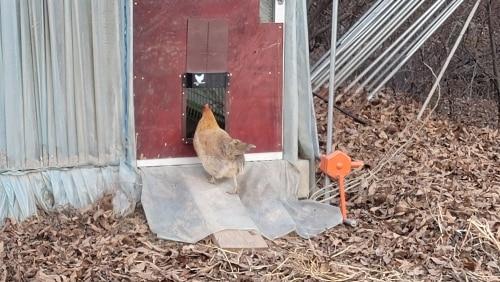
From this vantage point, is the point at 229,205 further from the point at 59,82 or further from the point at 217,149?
the point at 59,82

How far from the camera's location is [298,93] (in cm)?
690

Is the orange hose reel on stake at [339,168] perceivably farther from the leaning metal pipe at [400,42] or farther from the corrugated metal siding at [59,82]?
the leaning metal pipe at [400,42]

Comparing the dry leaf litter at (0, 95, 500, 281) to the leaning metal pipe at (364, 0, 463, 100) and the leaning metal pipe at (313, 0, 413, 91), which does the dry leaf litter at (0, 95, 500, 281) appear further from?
the leaning metal pipe at (364, 0, 463, 100)

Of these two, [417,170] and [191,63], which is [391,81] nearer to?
[417,170]

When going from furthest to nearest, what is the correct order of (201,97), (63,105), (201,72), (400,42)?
(400,42), (201,97), (201,72), (63,105)

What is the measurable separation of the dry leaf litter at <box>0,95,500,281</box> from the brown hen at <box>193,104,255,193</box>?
707 mm

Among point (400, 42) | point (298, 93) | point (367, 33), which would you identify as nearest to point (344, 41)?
point (367, 33)

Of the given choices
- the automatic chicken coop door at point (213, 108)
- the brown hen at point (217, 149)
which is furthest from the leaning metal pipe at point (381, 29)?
the brown hen at point (217, 149)

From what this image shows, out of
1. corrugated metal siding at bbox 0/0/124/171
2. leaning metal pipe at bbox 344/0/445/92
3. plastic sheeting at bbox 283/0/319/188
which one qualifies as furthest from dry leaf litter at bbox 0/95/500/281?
leaning metal pipe at bbox 344/0/445/92

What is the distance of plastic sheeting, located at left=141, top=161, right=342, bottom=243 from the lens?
6.05 meters

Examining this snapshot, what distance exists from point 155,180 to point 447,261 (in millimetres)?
2449

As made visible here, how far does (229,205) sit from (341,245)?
0.97 m

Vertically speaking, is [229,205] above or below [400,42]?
below

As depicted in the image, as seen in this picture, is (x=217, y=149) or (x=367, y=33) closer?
(x=217, y=149)
